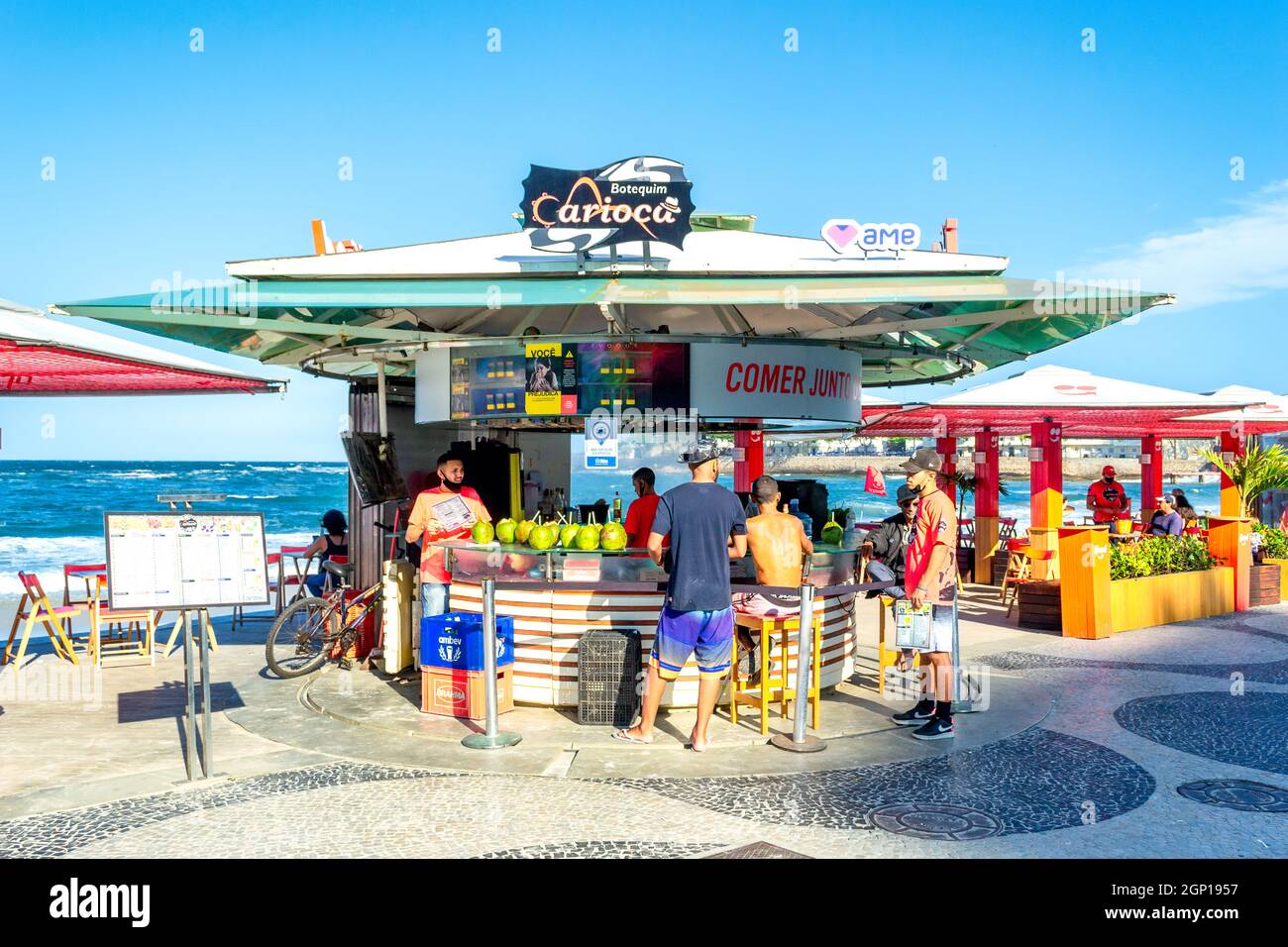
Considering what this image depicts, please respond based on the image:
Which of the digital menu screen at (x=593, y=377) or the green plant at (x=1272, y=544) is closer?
the digital menu screen at (x=593, y=377)

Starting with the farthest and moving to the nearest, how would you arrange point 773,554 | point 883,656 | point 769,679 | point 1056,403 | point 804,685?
1. point 1056,403
2. point 883,656
3. point 769,679
4. point 773,554
5. point 804,685

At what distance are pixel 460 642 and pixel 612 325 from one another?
3.48m

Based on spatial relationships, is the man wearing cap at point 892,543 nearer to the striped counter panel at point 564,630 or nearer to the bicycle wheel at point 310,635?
the striped counter panel at point 564,630

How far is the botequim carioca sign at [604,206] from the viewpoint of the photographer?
7.80 metres

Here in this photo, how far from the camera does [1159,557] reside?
1332 centimetres

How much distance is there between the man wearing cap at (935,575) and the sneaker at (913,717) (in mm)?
236

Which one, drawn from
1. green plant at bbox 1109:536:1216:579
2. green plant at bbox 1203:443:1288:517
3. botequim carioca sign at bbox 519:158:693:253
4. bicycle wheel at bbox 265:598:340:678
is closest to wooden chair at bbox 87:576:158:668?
bicycle wheel at bbox 265:598:340:678

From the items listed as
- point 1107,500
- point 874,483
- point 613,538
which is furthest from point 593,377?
point 1107,500

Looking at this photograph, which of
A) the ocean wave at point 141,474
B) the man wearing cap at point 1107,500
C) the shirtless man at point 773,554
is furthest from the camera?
the ocean wave at point 141,474

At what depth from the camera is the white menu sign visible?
6164 mm

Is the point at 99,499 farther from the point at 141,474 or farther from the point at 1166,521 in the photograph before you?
the point at 1166,521

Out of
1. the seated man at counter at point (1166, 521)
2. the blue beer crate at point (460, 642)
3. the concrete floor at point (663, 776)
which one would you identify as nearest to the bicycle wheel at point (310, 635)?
the concrete floor at point (663, 776)

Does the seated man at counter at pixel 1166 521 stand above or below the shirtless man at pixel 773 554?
below
